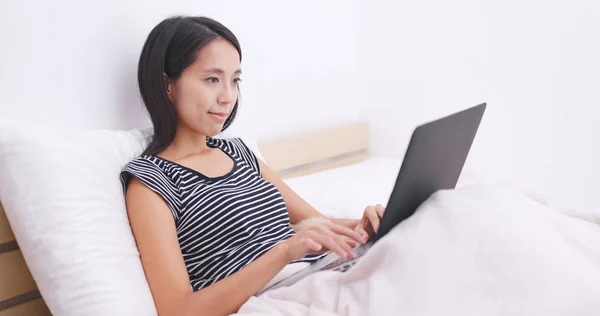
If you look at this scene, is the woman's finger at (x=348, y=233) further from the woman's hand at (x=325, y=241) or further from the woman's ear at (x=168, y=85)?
the woman's ear at (x=168, y=85)

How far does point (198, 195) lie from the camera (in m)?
1.16

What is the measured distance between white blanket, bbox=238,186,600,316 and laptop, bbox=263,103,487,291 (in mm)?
40

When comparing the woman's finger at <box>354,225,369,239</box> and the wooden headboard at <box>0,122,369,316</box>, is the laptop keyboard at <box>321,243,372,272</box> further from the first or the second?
the wooden headboard at <box>0,122,369,316</box>

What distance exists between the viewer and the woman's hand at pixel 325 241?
3.13ft

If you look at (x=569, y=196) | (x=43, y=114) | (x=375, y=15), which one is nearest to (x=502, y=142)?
(x=569, y=196)

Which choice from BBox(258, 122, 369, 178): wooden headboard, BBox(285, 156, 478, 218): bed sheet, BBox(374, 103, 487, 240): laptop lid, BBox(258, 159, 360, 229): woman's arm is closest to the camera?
BBox(374, 103, 487, 240): laptop lid

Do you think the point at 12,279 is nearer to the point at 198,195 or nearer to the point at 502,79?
the point at 198,195

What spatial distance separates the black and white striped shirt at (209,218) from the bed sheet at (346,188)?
350 millimetres

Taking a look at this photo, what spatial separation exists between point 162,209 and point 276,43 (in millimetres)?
874

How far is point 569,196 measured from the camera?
6.48ft

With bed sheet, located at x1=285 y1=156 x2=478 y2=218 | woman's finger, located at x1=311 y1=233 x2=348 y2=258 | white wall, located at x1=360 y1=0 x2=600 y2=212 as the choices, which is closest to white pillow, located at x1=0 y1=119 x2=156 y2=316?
woman's finger, located at x1=311 y1=233 x2=348 y2=258

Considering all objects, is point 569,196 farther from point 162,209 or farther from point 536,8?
point 162,209

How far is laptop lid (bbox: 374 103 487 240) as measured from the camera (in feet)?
3.04

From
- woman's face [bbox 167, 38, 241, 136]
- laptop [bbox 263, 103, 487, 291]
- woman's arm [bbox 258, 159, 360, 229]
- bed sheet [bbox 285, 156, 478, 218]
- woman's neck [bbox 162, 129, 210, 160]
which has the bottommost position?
bed sheet [bbox 285, 156, 478, 218]
